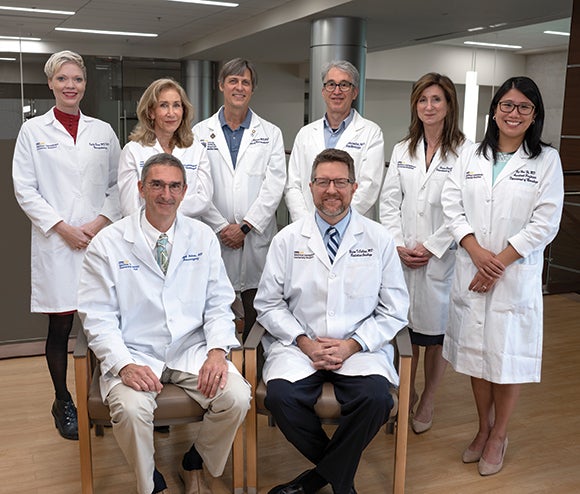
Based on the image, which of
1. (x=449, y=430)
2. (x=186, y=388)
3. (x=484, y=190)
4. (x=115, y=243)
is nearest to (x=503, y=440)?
(x=449, y=430)

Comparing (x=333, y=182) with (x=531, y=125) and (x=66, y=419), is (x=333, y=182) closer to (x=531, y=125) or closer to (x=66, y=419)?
(x=531, y=125)

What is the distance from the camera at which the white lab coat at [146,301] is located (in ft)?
8.01

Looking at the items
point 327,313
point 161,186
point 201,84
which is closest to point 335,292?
point 327,313

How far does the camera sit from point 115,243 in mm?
2473

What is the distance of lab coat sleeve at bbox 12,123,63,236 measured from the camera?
2.95 meters

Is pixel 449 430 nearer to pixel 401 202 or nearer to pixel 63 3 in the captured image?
pixel 401 202

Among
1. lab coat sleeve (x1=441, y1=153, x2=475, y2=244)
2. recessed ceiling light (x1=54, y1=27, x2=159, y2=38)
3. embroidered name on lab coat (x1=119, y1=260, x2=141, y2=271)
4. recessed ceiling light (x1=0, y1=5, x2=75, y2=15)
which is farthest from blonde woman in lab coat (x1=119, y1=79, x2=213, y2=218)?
recessed ceiling light (x1=54, y1=27, x2=159, y2=38)

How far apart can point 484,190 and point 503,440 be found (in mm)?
1114

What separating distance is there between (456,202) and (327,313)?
763 millimetres

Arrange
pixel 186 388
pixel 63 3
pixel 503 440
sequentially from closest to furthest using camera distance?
pixel 186 388, pixel 503 440, pixel 63 3

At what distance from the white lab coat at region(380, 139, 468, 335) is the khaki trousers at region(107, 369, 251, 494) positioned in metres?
1.05

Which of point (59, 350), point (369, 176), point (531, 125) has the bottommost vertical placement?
point (59, 350)

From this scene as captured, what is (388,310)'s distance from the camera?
2.66 meters

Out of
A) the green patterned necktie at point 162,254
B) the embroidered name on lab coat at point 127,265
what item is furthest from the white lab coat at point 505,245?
the embroidered name on lab coat at point 127,265
